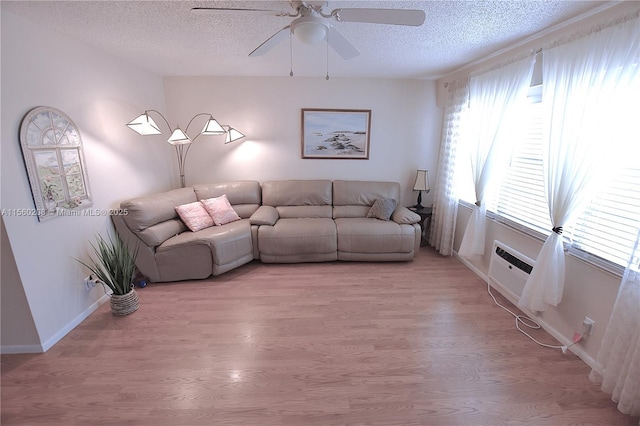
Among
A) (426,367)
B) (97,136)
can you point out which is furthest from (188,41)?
(426,367)

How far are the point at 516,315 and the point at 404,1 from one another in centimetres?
266

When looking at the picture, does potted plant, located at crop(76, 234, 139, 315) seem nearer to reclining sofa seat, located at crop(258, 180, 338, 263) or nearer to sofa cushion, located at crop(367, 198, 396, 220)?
reclining sofa seat, located at crop(258, 180, 338, 263)

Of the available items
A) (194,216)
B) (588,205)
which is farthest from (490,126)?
(194,216)

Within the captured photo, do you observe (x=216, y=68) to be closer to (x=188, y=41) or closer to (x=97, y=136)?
(x=188, y=41)

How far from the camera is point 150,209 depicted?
9.86 feet

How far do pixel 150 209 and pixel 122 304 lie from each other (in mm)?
997

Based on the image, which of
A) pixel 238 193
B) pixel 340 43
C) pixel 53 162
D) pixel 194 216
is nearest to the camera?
pixel 340 43

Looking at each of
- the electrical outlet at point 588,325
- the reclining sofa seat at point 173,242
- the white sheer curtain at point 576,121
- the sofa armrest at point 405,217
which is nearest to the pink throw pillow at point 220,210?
the reclining sofa seat at point 173,242

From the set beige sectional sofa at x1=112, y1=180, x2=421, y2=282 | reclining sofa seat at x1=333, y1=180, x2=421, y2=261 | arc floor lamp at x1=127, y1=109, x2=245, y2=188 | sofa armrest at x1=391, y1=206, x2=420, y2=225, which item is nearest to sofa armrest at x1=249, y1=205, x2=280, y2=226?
beige sectional sofa at x1=112, y1=180, x2=421, y2=282

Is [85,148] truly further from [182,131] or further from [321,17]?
[321,17]

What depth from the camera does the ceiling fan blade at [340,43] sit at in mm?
1732

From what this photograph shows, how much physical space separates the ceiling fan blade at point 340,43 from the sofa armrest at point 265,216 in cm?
213

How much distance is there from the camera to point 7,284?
76.6 inches

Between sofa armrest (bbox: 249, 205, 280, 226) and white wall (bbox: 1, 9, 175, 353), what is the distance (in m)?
1.41
